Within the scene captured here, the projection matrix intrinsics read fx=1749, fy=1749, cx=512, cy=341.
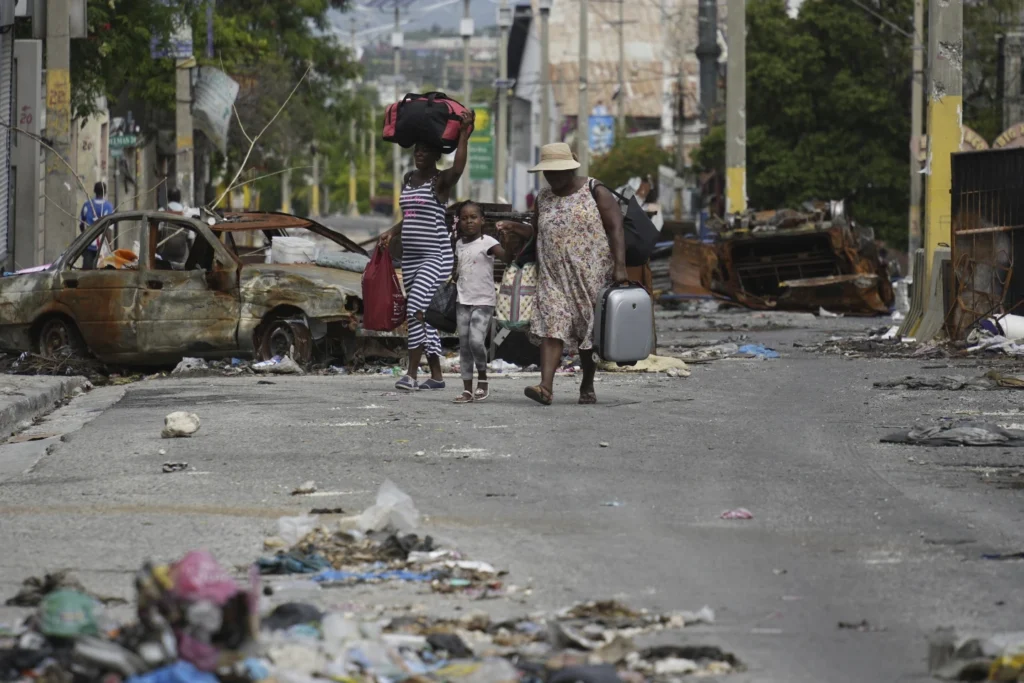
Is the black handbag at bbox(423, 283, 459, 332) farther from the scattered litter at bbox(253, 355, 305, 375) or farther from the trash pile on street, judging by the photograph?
the trash pile on street

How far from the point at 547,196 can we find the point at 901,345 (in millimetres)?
8404

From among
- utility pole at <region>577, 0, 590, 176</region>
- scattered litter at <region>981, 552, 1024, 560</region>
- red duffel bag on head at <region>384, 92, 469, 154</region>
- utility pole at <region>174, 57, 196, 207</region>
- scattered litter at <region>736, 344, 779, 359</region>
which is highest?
utility pole at <region>577, 0, 590, 176</region>

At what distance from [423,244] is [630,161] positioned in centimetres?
5858

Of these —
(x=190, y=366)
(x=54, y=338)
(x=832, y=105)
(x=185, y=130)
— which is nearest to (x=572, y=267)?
(x=190, y=366)

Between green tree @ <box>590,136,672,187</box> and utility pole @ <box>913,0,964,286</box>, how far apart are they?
48.9 m

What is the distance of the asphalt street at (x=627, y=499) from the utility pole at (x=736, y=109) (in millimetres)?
22240

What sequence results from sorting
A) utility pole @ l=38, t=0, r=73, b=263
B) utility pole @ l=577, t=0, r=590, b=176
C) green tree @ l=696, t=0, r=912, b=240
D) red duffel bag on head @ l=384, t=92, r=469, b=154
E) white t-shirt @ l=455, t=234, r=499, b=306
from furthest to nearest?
green tree @ l=696, t=0, r=912, b=240 → utility pole @ l=577, t=0, r=590, b=176 → utility pole @ l=38, t=0, r=73, b=263 → red duffel bag on head @ l=384, t=92, r=469, b=154 → white t-shirt @ l=455, t=234, r=499, b=306

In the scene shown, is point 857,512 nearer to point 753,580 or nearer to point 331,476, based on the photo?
point 753,580

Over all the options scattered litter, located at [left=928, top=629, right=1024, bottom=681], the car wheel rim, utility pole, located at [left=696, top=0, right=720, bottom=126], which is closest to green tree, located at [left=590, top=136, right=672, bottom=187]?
utility pole, located at [left=696, top=0, right=720, bottom=126]

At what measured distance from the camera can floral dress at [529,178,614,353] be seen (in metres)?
12.1

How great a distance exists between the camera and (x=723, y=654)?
505 cm

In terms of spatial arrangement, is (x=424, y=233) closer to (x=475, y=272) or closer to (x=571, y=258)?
(x=475, y=272)

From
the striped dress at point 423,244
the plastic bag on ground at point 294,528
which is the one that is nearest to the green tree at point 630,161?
the striped dress at point 423,244

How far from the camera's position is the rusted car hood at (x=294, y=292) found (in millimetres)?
15477
